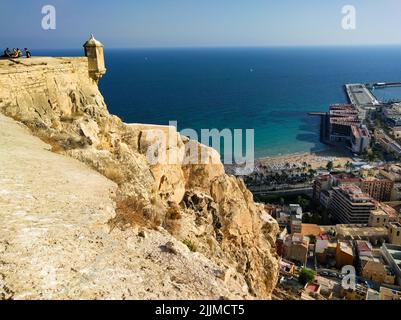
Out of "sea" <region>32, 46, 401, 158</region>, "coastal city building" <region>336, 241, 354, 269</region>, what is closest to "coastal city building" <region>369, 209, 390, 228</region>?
"coastal city building" <region>336, 241, 354, 269</region>

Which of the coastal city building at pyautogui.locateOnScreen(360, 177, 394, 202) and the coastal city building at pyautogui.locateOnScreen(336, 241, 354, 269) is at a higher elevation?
the coastal city building at pyautogui.locateOnScreen(360, 177, 394, 202)

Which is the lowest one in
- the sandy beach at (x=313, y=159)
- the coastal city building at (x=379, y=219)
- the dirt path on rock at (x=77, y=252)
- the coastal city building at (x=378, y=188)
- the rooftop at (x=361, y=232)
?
the rooftop at (x=361, y=232)

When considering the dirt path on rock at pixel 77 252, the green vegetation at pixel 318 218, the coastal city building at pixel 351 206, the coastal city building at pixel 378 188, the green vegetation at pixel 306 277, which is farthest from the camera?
the coastal city building at pixel 378 188

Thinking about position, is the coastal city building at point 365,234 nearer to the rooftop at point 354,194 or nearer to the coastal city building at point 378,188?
the rooftop at point 354,194

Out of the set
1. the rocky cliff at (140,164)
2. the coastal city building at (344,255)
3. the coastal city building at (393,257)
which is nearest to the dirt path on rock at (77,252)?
the rocky cliff at (140,164)

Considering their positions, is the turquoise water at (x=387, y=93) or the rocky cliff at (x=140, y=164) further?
the turquoise water at (x=387, y=93)

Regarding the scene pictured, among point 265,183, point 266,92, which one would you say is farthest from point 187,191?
point 266,92

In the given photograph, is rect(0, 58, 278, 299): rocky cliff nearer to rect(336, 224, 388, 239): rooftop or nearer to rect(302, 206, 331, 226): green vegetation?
rect(336, 224, 388, 239): rooftop

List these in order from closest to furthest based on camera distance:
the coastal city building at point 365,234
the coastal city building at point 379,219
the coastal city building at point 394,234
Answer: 1. the coastal city building at point 394,234
2. the coastal city building at point 365,234
3. the coastal city building at point 379,219
